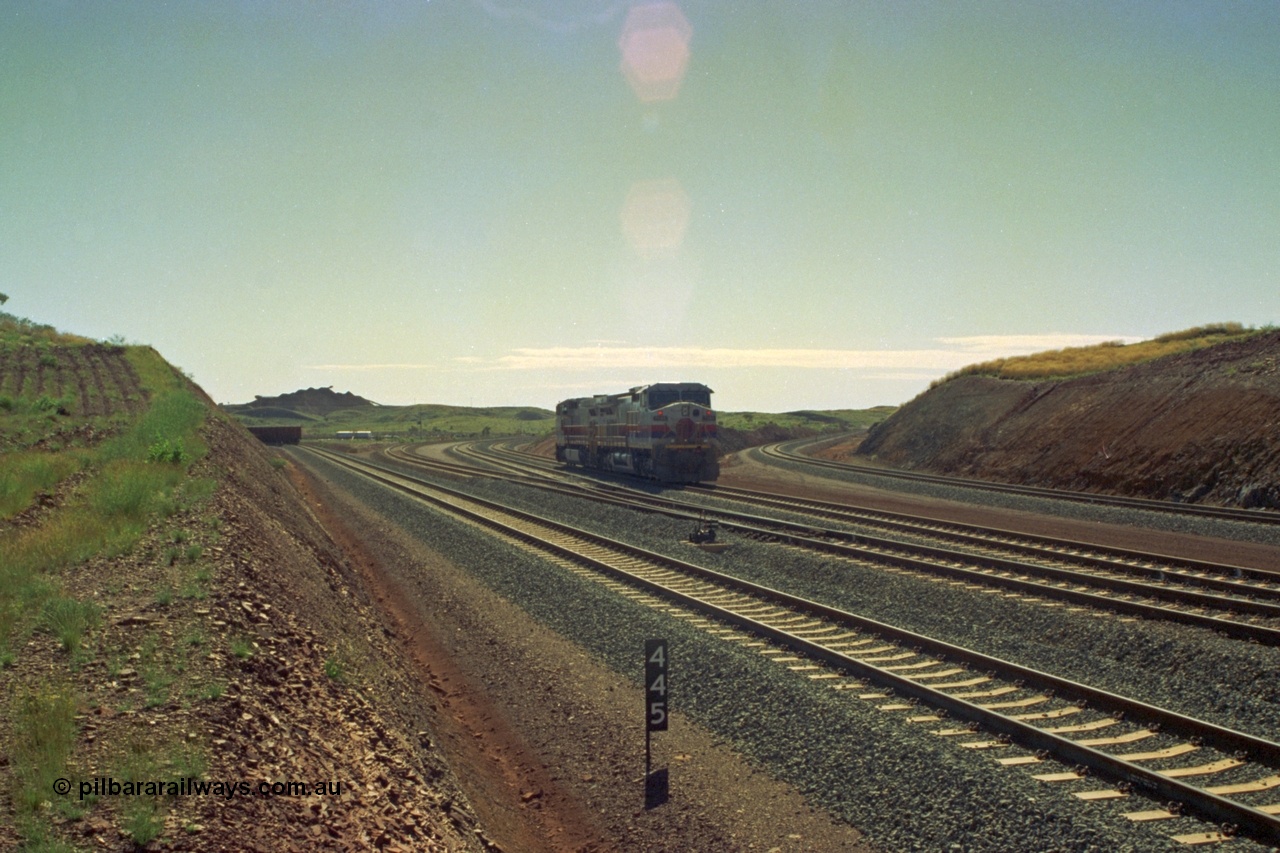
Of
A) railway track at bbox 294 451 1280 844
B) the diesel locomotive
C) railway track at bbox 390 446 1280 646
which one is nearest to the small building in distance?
the diesel locomotive

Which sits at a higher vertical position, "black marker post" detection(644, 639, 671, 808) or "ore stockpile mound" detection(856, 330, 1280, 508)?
"ore stockpile mound" detection(856, 330, 1280, 508)

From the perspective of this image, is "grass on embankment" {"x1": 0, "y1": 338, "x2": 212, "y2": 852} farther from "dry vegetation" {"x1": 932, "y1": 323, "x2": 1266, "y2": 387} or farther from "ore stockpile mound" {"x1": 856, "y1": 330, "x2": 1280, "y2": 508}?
"dry vegetation" {"x1": 932, "y1": 323, "x2": 1266, "y2": 387}

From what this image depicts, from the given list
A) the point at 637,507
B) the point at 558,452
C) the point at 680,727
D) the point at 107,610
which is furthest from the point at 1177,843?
the point at 558,452

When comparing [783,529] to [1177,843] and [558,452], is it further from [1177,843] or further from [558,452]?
[558,452]

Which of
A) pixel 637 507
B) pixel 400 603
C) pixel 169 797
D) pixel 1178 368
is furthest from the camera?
pixel 1178 368

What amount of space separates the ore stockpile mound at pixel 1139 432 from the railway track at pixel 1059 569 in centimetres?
1219

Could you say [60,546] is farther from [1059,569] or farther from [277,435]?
[277,435]

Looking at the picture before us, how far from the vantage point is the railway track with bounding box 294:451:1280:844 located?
7488mm

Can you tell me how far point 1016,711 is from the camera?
31.7ft

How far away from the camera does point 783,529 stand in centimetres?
2319

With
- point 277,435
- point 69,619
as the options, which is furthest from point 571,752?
point 277,435

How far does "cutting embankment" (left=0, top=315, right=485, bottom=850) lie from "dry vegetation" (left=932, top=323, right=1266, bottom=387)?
42629 millimetres

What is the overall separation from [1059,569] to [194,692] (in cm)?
1504

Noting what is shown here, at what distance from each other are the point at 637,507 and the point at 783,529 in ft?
24.0
